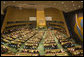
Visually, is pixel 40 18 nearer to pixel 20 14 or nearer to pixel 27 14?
pixel 27 14

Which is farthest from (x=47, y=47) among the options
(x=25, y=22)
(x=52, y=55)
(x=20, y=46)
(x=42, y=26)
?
(x=25, y=22)

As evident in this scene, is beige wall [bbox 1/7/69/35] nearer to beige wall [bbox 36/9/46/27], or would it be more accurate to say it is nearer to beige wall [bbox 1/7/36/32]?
beige wall [bbox 1/7/36/32]

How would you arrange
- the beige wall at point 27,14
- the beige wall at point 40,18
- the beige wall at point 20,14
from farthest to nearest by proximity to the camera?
the beige wall at point 27,14 < the beige wall at point 20,14 < the beige wall at point 40,18

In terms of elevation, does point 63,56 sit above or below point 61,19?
below

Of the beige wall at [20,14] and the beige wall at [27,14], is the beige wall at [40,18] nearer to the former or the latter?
the beige wall at [27,14]

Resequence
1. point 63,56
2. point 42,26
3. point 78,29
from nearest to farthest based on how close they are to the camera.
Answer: point 63,56 < point 78,29 < point 42,26

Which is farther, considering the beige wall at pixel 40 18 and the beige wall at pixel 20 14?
the beige wall at pixel 20 14

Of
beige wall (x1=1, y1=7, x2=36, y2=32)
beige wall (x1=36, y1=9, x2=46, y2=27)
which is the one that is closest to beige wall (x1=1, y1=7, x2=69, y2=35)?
beige wall (x1=1, y1=7, x2=36, y2=32)

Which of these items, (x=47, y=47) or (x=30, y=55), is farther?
(x=47, y=47)

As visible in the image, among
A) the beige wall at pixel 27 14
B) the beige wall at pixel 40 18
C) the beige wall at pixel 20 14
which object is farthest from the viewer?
the beige wall at pixel 27 14

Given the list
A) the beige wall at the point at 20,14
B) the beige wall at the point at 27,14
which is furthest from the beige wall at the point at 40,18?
the beige wall at the point at 20,14

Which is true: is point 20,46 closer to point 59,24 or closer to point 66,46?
point 66,46

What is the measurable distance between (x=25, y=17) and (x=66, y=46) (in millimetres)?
12375

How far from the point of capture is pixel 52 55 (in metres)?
9.14
